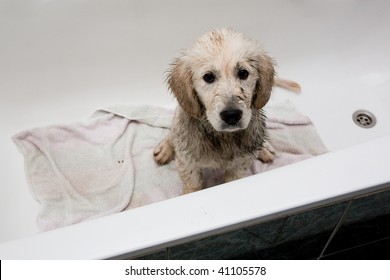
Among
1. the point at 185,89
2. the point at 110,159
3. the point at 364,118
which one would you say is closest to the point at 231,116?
the point at 185,89

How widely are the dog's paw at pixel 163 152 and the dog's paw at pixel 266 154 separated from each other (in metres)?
0.37

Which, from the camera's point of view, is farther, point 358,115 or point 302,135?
point 358,115

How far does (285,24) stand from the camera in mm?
1763

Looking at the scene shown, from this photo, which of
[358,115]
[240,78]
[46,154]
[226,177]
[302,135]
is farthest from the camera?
[358,115]

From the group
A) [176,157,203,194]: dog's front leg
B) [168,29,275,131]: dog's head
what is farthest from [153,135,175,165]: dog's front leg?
[168,29,275,131]: dog's head

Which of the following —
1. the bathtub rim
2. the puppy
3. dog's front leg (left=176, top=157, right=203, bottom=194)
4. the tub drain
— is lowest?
the bathtub rim

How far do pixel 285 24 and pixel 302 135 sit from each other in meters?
0.53

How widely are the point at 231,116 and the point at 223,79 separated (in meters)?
0.11

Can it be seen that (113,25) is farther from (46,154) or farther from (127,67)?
(46,154)

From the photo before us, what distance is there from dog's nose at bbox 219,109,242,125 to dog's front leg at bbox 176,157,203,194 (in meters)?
0.34

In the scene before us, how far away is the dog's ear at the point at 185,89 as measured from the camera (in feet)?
3.71

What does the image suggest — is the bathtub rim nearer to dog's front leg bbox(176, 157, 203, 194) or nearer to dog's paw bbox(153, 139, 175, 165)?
dog's front leg bbox(176, 157, 203, 194)

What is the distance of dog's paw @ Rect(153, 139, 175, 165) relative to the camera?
1557 mm

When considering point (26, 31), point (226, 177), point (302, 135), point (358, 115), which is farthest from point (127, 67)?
point (358, 115)
